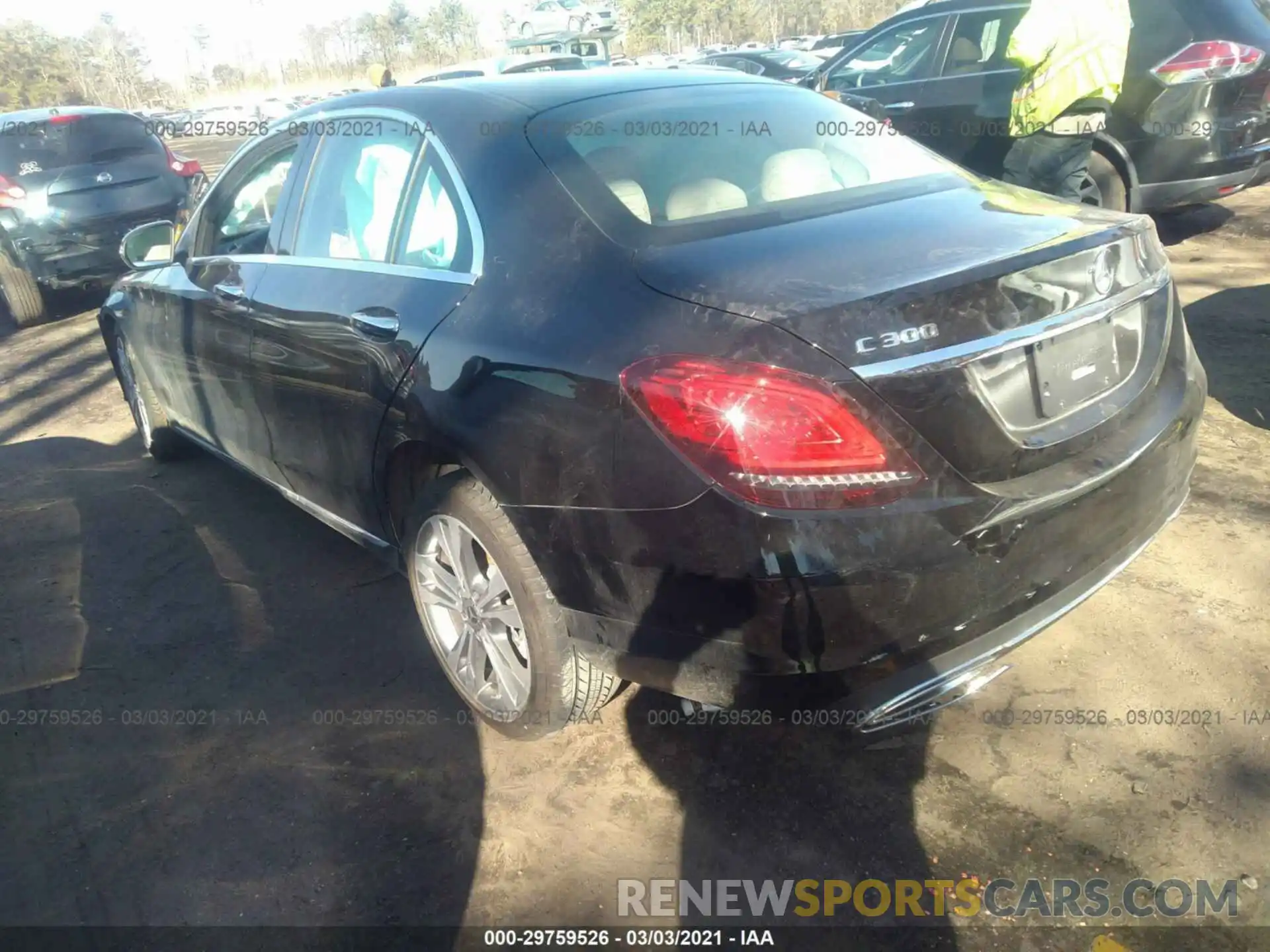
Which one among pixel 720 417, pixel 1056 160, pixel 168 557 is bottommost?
pixel 168 557

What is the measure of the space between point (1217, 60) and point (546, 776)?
5.70 metres

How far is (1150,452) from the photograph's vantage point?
85.1 inches

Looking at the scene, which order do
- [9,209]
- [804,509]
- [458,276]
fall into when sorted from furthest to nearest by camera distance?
[9,209] < [458,276] < [804,509]

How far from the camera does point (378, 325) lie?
8.47 ft

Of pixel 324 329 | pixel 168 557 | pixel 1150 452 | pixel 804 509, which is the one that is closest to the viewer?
pixel 804 509

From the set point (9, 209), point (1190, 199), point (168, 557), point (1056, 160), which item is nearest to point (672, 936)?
point (168, 557)

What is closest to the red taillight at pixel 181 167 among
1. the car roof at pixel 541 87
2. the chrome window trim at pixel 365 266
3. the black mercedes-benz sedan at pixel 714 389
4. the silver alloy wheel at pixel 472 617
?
the chrome window trim at pixel 365 266

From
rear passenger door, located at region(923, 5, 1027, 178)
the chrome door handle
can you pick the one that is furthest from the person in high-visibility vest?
the chrome door handle

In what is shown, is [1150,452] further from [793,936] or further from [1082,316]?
[793,936]

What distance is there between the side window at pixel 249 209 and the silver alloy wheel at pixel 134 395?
125cm

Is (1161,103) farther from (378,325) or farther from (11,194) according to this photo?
(11,194)

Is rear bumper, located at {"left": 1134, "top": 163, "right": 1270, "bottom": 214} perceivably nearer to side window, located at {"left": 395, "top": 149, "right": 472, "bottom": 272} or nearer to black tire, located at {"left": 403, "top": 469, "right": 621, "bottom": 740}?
side window, located at {"left": 395, "top": 149, "right": 472, "bottom": 272}

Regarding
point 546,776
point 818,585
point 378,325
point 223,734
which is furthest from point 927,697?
point 223,734

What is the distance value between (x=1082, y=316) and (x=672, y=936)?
1.57 meters
